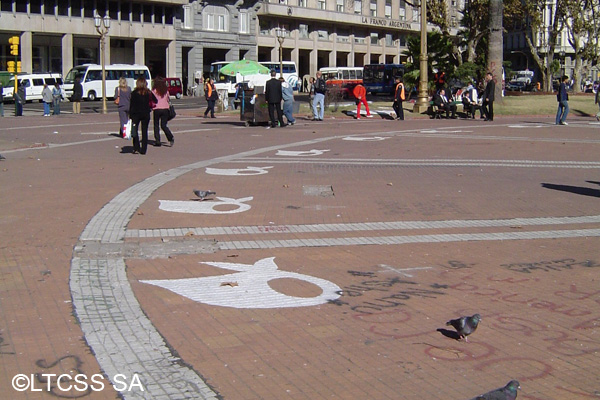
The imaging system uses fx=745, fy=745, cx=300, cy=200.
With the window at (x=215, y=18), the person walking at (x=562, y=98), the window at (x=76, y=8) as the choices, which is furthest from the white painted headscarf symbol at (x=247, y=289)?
the window at (x=215, y=18)

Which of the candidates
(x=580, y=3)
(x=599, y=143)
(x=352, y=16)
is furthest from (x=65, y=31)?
(x=599, y=143)

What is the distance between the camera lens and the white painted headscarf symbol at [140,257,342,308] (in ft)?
20.8

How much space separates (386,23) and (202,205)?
255ft

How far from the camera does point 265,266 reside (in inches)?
296

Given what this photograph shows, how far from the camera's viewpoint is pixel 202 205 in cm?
1074

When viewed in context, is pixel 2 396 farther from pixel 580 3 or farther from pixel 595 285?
pixel 580 3

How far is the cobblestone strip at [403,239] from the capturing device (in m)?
8.45

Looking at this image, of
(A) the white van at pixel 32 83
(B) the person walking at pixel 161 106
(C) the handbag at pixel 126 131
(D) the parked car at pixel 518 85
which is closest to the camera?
(B) the person walking at pixel 161 106

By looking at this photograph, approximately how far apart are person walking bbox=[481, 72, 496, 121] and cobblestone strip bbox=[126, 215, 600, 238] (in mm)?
18134

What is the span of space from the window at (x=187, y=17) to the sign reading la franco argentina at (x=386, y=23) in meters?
21.9

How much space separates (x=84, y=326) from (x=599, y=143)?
18.3 meters

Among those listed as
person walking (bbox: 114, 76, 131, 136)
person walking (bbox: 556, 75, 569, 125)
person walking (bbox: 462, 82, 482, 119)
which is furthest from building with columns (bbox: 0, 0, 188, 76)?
person walking (bbox: 556, 75, 569, 125)

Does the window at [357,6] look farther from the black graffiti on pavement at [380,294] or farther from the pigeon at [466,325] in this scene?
the pigeon at [466,325]

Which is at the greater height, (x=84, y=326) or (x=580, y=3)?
(x=580, y=3)
